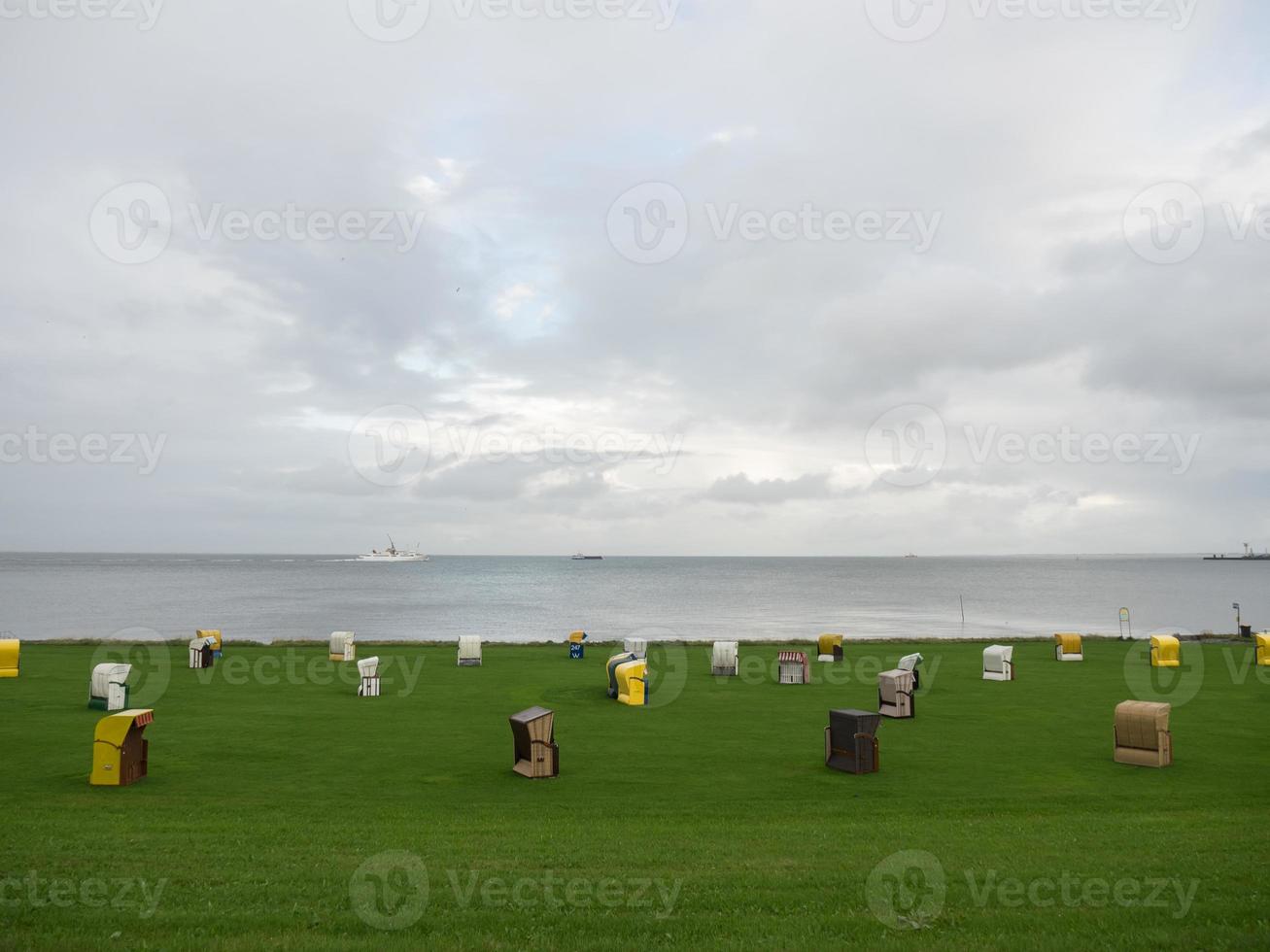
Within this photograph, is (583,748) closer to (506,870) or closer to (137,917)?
(506,870)

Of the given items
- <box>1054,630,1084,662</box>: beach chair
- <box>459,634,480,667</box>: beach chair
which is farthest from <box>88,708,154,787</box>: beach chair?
<box>1054,630,1084,662</box>: beach chair

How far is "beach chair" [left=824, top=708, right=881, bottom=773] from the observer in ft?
53.4

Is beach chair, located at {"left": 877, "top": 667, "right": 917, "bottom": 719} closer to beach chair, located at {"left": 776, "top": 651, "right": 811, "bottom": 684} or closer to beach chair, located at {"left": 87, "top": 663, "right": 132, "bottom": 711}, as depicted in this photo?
beach chair, located at {"left": 776, "top": 651, "right": 811, "bottom": 684}

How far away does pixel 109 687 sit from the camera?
73.6 ft

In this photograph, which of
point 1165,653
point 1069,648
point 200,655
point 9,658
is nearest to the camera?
point 9,658

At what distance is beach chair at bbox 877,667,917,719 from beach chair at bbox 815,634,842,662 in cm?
1394

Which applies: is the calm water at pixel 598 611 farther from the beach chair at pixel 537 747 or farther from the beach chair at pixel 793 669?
the beach chair at pixel 537 747

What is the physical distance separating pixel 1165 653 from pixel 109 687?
123 ft

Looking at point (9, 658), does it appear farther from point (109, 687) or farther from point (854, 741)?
point (854, 741)

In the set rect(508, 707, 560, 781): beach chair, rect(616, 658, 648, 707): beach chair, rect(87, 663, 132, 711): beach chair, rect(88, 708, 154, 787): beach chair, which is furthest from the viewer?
rect(616, 658, 648, 707): beach chair

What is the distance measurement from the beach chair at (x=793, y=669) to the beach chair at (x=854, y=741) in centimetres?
1260

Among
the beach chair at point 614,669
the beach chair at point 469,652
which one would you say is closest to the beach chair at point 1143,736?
the beach chair at point 614,669

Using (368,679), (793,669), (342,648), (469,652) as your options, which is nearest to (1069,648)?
(793,669)

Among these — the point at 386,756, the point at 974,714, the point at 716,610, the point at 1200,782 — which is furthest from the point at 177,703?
the point at 716,610
